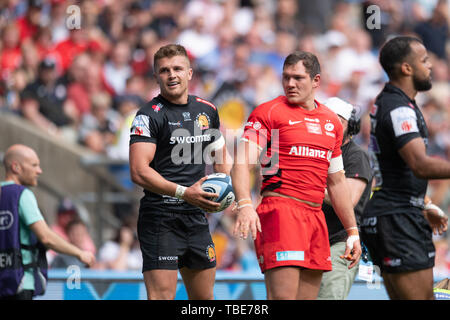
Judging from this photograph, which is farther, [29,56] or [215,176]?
[29,56]

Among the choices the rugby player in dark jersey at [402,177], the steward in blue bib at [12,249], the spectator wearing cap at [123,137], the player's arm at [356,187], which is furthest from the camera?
the spectator wearing cap at [123,137]

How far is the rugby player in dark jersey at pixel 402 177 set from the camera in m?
5.57

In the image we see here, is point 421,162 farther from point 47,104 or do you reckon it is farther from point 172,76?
point 47,104

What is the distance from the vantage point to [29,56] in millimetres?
13094

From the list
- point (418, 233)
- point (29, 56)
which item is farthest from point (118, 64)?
point (418, 233)

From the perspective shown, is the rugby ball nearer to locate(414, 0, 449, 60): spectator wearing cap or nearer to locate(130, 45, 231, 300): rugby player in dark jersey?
locate(130, 45, 231, 300): rugby player in dark jersey

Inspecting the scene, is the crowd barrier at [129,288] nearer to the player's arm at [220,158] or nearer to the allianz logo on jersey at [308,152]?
the player's arm at [220,158]

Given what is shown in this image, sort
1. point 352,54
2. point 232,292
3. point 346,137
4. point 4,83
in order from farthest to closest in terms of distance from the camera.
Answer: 1. point 352,54
2. point 4,83
3. point 232,292
4. point 346,137

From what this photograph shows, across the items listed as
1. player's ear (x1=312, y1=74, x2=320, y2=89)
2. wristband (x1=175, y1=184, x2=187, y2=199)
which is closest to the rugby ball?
wristband (x1=175, y1=184, x2=187, y2=199)

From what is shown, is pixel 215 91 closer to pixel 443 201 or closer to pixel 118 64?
pixel 118 64

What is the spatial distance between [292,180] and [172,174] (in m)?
1.03

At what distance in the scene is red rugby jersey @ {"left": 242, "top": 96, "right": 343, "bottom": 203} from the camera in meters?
5.77

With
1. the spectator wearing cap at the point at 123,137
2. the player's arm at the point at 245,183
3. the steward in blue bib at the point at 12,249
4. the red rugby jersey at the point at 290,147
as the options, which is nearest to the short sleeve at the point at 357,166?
the red rugby jersey at the point at 290,147

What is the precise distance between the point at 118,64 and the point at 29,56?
155 centimetres
